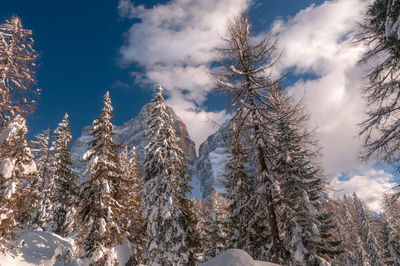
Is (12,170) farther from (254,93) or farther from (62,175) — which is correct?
(62,175)

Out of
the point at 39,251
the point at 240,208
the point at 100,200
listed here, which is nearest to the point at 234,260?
the point at 100,200

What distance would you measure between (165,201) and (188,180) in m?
2.85

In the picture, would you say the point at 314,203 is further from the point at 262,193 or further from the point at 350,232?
the point at 350,232

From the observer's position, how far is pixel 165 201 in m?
17.1

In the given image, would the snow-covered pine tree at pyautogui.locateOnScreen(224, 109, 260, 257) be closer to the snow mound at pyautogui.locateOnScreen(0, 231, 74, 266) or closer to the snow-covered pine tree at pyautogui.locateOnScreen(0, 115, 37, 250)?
the snow-covered pine tree at pyautogui.locateOnScreen(0, 115, 37, 250)

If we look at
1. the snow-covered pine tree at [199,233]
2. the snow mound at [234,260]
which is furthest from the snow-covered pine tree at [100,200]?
the snow mound at [234,260]

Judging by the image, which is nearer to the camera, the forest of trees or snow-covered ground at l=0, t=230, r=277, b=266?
the forest of trees

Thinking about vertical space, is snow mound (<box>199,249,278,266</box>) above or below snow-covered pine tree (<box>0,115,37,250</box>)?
below

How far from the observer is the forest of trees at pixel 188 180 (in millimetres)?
10406

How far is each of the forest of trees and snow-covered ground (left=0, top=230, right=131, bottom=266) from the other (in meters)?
0.89

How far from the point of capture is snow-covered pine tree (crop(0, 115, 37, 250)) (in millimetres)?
9977

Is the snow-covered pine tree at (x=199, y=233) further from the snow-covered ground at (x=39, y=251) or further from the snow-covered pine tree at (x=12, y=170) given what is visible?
the snow-covered pine tree at (x=12, y=170)

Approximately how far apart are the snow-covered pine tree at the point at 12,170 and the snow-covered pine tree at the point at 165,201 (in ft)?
25.0

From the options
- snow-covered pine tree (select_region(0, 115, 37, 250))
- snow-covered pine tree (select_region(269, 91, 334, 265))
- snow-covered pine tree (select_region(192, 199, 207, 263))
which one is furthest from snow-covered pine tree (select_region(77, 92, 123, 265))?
snow-covered pine tree (select_region(269, 91, 334, 265))
